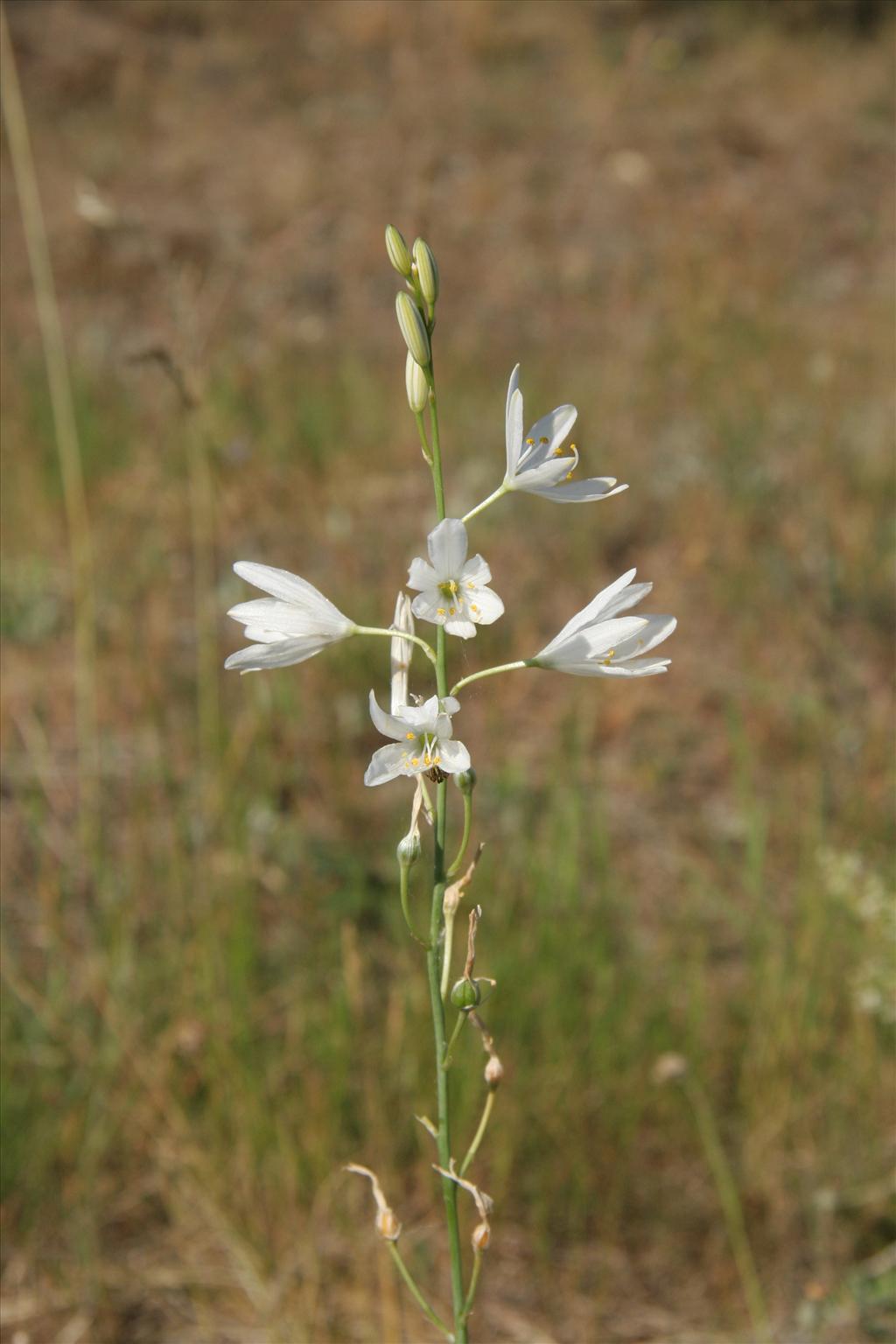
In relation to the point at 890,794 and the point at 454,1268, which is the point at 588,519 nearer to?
the point at 890,794

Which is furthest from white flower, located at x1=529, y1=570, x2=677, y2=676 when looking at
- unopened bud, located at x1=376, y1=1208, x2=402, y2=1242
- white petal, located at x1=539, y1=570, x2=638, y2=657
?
unopened bud, located at x1=376, y1=1208, x2=402, y2=1242

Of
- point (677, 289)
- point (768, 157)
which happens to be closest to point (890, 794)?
point (677, 289)

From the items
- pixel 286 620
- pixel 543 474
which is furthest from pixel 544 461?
pixel 286 620

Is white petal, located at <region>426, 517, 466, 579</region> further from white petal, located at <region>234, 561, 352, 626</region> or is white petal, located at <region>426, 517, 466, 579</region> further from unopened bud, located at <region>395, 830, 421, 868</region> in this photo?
unopened bud, located at <region>395, 830, 421, 868</region>

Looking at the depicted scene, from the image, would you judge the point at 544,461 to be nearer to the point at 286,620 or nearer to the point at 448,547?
the point at 448,547

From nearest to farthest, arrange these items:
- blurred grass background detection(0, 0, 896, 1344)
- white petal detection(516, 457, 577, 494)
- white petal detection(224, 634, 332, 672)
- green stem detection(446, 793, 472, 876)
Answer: green stem detection(446, 793, 472, 876) < white petal detection(224, 634, 332, 672) < white petal detection(516, 457, 577, 494) < blurred grass background detection(0, 0, 896, 1344)

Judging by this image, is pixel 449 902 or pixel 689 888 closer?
pixel 449 902

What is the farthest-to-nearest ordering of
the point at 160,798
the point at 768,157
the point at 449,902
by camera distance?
the point at 768,157, the point at 160,798, the point at 449,902

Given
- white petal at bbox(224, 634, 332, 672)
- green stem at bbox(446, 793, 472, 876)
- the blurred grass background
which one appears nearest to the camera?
green stem at bbox(446, 793, 472, 876)
